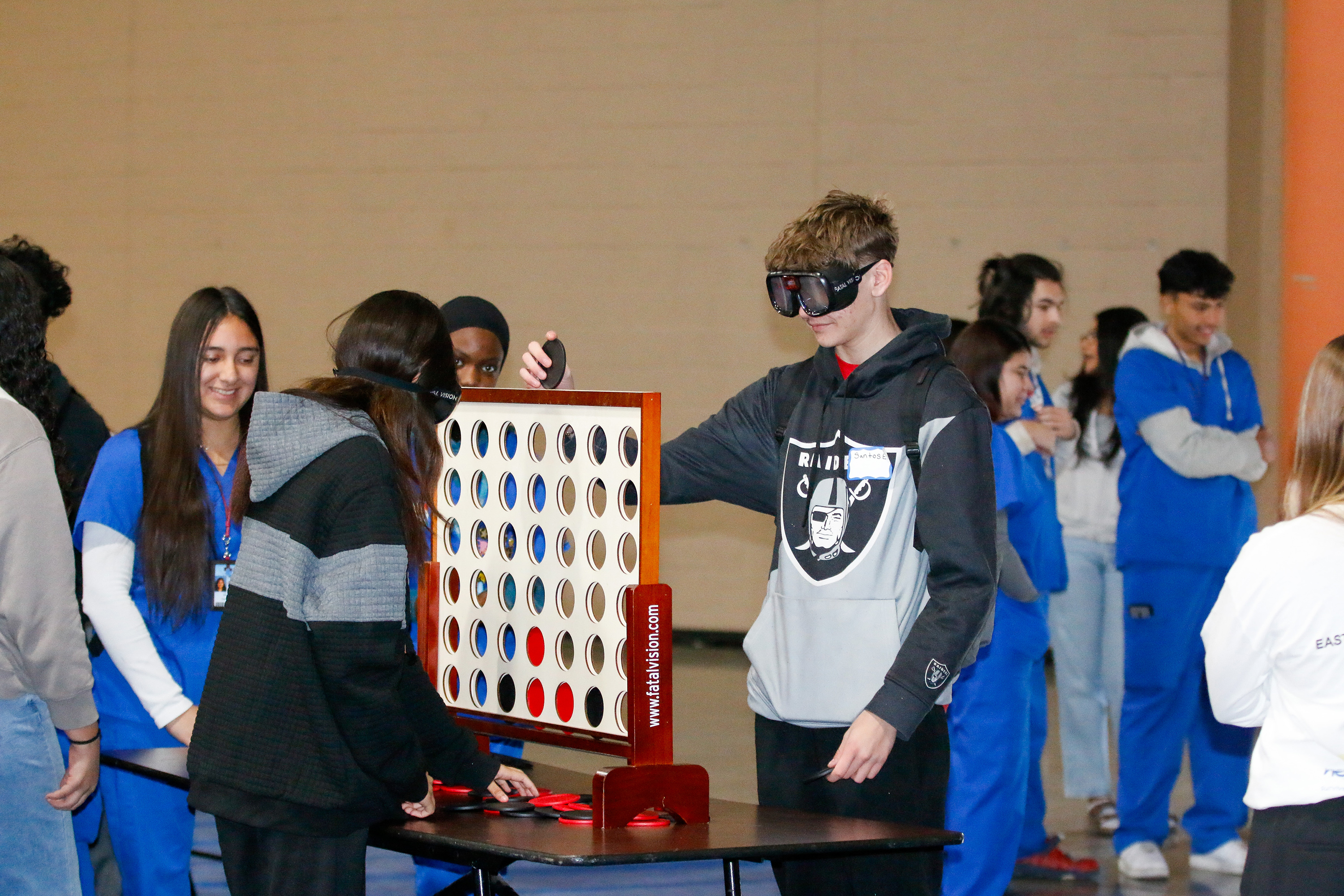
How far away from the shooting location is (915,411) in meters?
2.04

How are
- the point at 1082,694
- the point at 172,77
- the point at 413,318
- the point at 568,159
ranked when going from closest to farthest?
the point at 413,318, the point at 1082,694, the point at 568,159, the point at 172,77

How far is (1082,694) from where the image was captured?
4.58 m

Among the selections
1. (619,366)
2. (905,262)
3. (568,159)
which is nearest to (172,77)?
(568,159)

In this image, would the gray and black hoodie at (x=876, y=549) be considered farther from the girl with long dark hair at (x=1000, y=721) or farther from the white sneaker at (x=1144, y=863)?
the white sneaker at (x=1144, y=863)

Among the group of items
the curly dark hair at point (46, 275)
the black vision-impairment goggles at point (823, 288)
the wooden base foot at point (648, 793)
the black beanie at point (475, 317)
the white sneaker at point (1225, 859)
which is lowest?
the white sneaker at point (1225, 859)

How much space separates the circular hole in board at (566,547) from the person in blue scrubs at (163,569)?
785mm

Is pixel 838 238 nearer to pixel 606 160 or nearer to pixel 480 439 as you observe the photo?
pixel 480 439

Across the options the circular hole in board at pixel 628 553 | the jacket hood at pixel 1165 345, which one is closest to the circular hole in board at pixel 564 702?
the circular hole in board at pixel 628 553

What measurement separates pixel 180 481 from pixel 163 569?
176 millimetres

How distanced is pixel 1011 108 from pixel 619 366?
249cm

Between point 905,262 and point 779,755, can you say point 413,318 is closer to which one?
point 779,755

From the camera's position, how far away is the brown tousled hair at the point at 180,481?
255cm

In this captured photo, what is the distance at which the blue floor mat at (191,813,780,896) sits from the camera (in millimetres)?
3785

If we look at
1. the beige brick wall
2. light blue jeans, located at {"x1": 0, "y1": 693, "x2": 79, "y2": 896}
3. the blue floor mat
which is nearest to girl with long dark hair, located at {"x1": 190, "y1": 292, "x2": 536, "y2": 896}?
light blue jeans, located at {"x1": 0, "y1": 693, "x2": 79, "y2": 896}
